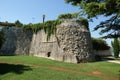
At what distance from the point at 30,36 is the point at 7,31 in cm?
377

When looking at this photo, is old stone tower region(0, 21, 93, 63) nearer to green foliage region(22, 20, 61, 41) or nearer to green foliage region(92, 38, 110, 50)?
green foliage region(22, 20, 61, 41)

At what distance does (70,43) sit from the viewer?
2684cm

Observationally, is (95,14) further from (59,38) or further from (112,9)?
(59,38)

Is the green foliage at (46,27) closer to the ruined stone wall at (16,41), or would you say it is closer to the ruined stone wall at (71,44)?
the ruined stone wall at (71,44)

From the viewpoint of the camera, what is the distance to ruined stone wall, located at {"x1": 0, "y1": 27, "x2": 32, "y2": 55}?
33906mm

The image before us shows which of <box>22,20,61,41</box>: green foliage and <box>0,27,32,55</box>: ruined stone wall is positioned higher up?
<box>22,20,61,41</box>: green foliage

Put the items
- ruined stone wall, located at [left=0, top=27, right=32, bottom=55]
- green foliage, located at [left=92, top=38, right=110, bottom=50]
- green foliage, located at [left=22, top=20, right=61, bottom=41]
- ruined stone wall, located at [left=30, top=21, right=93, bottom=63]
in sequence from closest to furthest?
ruined stone wall, located at [left=30, top=21, right=93, bottom=63] < green foliage, located at [left=22, top=20, right=61, bottom=41] < ruined stone wall, located at [left=0, top=27, right=32, bottom=55] < green foliage, located at [left=92, top=38, right=110, bottom=50]

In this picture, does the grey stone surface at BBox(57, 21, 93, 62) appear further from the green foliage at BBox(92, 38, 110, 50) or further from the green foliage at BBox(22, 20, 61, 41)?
the green foliage at BBox(92, 38, 110, 50)

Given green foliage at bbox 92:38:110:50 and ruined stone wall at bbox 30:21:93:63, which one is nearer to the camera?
ruined stone wall at bbox 30:21:93:63

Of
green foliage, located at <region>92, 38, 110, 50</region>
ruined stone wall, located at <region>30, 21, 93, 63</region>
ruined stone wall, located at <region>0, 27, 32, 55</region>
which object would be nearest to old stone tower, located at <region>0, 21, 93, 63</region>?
ruined stone wall, located at <region>30, 21, 93, 63</region>

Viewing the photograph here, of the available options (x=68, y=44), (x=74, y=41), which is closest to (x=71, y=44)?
(x=68, y=44)

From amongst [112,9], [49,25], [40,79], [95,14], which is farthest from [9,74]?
[49,25]

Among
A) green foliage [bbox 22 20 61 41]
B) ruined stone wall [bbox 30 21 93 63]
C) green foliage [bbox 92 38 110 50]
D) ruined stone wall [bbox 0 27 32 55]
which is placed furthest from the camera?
green foliage [bbox 92 38 110 50]

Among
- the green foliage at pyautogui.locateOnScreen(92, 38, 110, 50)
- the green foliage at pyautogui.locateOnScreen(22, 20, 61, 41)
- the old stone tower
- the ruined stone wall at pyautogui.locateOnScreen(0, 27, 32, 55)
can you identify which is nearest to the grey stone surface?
the old stone tower
